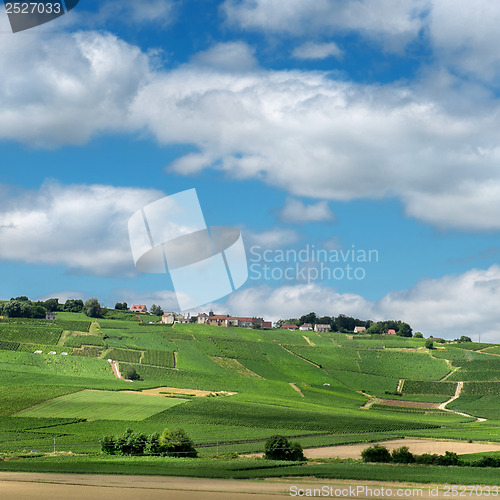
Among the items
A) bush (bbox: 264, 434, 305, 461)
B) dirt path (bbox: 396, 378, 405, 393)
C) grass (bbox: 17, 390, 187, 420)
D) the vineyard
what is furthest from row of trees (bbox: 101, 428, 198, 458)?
dirt path (bbox: 396, 378, 405, 393)

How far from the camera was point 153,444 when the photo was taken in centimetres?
6294

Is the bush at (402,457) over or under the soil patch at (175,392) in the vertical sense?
under

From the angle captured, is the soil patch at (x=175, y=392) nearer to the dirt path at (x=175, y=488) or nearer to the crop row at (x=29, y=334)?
the crop row at (x=29, y=334)

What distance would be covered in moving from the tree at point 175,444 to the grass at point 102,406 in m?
24.7

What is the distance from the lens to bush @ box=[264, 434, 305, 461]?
58.0m

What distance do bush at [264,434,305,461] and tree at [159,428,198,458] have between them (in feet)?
22.8

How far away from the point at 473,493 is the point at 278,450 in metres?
23.2

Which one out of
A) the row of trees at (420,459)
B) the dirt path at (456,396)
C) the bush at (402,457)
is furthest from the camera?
the dirt path at (456,396)

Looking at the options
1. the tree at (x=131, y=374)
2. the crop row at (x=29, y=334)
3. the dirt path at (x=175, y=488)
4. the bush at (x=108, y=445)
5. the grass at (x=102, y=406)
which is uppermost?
the crop row at (x=29, y=334)

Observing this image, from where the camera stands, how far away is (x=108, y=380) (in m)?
125

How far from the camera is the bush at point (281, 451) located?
190ft

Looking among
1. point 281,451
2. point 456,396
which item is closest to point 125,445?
point 281,451

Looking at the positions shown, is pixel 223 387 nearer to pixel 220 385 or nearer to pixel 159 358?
pixel 220 385

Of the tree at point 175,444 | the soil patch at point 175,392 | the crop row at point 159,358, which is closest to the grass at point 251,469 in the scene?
the tree at point 175,444
